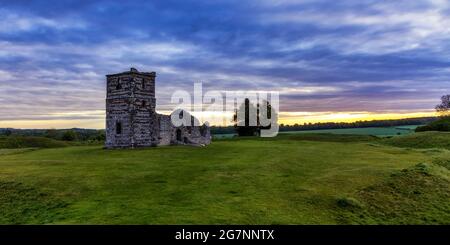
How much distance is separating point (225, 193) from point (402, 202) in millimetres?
8527

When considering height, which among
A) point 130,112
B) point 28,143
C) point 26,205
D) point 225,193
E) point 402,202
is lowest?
point 402,202

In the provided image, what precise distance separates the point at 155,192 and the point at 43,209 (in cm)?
490

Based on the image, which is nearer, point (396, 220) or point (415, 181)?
point (396, 220)

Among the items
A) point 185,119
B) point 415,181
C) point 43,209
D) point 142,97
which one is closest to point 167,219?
point 43,209

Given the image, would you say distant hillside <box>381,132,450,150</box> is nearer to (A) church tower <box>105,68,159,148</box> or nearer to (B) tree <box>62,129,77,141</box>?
(A) church tower <box>105,68,159,148</box>

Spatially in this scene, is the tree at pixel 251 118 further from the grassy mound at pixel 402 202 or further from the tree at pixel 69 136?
the grassy mound at pixel 402 202

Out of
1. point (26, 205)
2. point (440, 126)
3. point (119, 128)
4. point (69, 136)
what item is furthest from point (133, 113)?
point (440, 126)

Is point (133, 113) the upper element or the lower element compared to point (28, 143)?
upper

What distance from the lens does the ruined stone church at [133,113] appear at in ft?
151

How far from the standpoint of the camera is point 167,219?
15.1 m

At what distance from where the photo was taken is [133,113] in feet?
151

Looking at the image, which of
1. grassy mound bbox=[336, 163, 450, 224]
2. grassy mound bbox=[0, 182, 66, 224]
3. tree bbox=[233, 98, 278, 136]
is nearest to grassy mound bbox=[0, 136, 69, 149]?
tree bbox=[233, 98, 278, 136]

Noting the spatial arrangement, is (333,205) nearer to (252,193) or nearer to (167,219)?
(252,193)

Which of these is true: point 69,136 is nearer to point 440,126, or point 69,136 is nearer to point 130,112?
point 130,112
